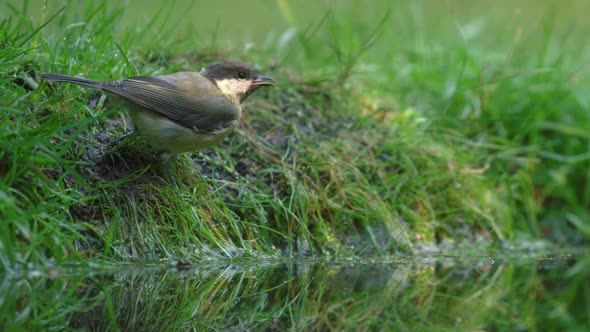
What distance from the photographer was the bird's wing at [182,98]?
4355 mm

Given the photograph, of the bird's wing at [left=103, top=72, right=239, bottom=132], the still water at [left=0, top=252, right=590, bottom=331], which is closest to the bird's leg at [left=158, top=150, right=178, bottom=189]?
the bird's wing at [left=103, top=72, right=239, bottom=132]

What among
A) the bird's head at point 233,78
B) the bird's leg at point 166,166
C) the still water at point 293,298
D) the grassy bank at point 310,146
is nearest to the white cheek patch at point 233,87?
the bird's head at point 233,78

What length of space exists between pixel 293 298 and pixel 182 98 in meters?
1.56

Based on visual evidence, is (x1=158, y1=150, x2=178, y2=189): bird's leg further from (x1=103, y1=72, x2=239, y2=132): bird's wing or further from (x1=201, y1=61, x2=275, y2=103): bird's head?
(x1=201, y1=61, x2=275, y2=103): bird's head

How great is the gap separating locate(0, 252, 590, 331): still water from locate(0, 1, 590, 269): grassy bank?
0.31 m

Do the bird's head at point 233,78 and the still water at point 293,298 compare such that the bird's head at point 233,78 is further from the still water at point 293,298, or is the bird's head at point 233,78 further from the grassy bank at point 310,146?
the still water at point 293,298

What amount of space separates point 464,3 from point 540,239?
28.8ft

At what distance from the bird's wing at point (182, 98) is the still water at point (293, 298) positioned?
892mm

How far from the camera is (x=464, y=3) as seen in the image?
1447cm

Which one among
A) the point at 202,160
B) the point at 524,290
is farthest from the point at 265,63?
the point at 524,290

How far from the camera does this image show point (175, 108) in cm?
448

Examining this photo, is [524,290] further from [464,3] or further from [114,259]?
[464,3]

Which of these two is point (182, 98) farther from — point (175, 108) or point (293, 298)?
point (293, 298)

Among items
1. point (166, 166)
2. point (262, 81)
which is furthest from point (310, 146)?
point (166, 166)
